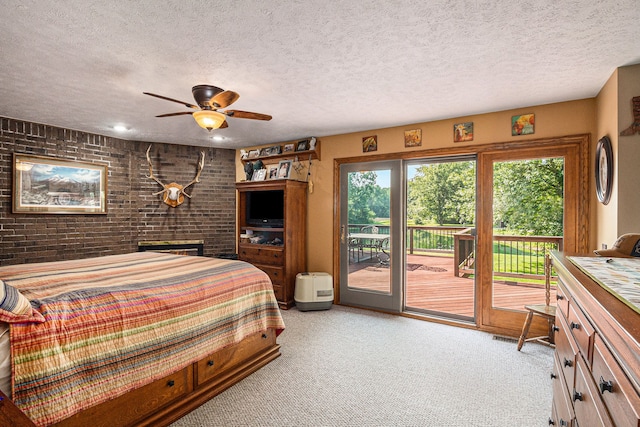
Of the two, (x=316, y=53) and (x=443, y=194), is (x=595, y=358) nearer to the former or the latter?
(x=316, y=53)

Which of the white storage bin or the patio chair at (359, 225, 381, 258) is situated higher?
the patio chair at (359, 225, 381, 258)

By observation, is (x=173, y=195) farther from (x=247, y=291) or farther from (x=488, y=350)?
(x=488, y=350)

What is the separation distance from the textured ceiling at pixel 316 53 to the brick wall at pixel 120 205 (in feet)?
2.31

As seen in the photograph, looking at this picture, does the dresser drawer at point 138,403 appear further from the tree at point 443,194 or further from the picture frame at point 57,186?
the tree at point 443,194

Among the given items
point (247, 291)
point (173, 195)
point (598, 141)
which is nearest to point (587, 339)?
point (247, 291)

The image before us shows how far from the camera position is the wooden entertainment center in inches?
170

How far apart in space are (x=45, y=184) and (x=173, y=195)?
152cm

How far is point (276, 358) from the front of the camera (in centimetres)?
275

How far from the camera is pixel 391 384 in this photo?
7.68ft

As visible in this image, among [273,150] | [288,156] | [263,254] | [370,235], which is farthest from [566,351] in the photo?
[273,150]

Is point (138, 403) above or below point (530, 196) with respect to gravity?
below

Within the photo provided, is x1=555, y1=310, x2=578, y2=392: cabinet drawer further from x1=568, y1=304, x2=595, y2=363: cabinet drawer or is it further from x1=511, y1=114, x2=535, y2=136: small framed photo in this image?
x1=511, y1=114, x2=535, y2=136: small framed photo

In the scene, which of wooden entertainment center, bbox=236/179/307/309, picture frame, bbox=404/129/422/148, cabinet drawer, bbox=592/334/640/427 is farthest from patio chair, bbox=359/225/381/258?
cabinet drawer, bbox=592/334/640/427

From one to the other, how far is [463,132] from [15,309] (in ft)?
12.6
